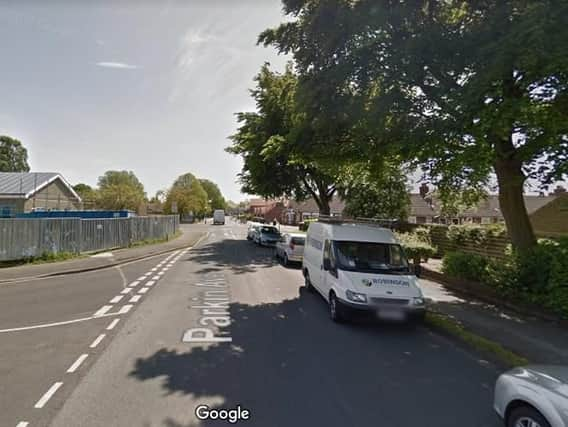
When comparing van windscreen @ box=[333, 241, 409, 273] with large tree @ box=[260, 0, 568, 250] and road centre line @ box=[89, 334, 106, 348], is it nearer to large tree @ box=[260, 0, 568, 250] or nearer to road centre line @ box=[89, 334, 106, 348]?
large tree @ box=[260, 0, 568, 250]

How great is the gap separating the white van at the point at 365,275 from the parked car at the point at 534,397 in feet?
8.81

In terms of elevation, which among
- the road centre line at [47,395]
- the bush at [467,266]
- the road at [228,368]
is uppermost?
the bush at [467,266]

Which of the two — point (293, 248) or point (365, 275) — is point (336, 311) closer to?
point (365, 275)

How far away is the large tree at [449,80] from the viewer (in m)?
5.38

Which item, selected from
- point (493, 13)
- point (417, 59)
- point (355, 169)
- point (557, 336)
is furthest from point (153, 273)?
point (493, 13)

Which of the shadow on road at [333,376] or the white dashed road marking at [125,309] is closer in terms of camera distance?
the shadow on road at [333,376]

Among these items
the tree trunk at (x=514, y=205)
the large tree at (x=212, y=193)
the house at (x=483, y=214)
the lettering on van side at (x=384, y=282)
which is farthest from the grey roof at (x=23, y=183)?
the large tree at (x=212, y=193)

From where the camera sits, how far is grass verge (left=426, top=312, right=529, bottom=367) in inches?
182

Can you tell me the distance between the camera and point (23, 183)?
1220 inches

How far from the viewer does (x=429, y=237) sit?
15758mm

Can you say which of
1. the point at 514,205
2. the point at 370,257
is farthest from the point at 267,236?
the point at 514,205

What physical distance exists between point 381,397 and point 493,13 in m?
7.37

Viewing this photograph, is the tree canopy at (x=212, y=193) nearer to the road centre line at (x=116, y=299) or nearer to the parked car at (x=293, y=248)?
the parked car at (x=293, y=248)

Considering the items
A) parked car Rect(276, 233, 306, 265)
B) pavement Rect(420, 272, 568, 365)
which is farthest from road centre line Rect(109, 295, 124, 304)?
pavement Rect(420, 272, 568, 365)
